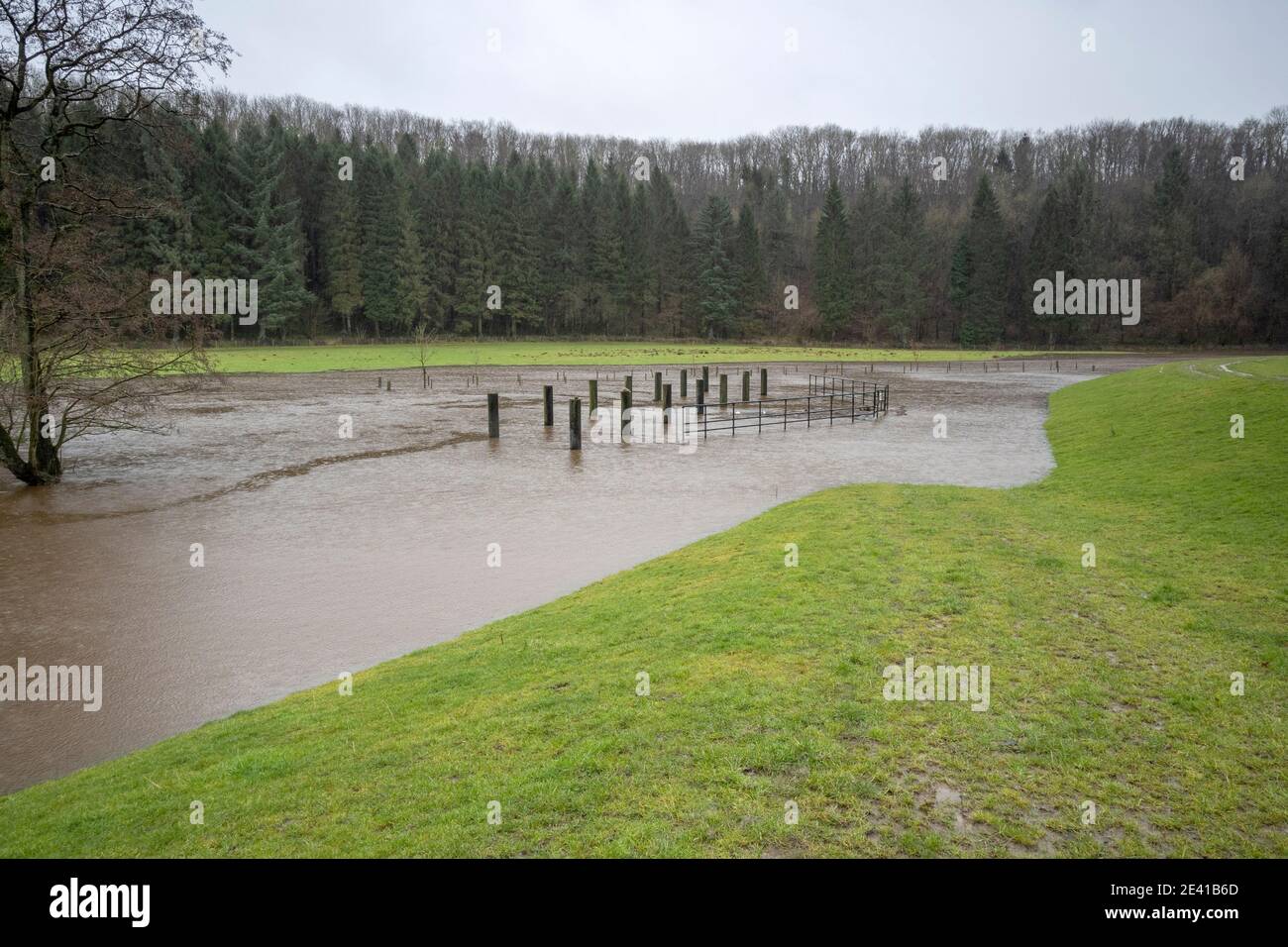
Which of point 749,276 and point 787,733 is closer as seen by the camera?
point 787,733

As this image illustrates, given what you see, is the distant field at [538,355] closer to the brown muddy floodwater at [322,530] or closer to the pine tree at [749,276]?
the pine tree at [749,276]

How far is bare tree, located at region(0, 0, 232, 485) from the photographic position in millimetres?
20594

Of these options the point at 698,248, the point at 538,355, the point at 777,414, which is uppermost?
the point at 698,248

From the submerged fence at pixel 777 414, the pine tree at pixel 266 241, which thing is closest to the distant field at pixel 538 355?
the pine tree at pixel 266 241

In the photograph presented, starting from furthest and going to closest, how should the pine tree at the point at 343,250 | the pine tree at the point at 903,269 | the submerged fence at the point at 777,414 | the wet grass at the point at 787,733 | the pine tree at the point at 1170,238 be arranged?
1. the pine tree at the point at 903,269
2. the pine tree at the point at 1170,238
3. the pine tree at the point at 343,250
4. the submerged fence at the point at 777,414
5. the wet grass at the point at 787,733

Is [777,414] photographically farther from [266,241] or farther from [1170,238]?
[1170,238]

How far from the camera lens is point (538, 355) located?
72375 millimetres

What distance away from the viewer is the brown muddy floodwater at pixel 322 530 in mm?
10008

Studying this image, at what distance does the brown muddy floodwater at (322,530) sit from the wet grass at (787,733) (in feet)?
4.53

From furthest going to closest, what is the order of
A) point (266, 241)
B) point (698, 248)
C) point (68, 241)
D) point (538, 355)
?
point (698, 248), point (266, 241), point (538, 355), point (68, 241)

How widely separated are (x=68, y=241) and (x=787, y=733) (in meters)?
23.0

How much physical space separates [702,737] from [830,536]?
7.04 metres

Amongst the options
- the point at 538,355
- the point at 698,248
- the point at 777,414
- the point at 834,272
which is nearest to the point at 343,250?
the point at 538,355
